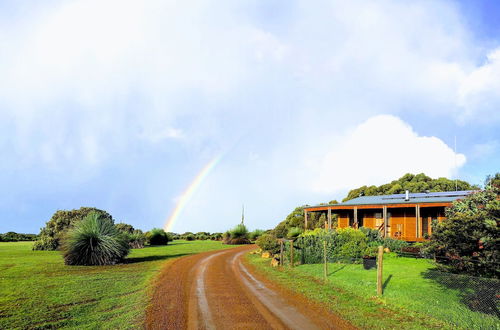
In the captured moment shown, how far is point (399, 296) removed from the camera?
11.0 metres

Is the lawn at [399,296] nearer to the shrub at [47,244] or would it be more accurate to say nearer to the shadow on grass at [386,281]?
the shadow on grass at [386,281]

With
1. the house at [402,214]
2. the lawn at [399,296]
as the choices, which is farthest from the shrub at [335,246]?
the house at [402,214]

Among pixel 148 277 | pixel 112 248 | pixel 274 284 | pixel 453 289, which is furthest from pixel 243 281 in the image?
pixel 112 248

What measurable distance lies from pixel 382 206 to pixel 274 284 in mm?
18888

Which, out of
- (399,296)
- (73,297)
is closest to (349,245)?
(399,296)

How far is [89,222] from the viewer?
21031 mm

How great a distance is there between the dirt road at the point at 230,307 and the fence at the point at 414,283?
2.98 m

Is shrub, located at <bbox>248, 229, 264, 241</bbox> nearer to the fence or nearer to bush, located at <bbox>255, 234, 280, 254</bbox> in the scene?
bush, located at <bbox>255, 234, 280, 254</bbox>

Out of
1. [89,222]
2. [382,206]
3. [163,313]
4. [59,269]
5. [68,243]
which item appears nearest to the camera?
[163,313]

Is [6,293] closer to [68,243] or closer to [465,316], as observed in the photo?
[68,243]

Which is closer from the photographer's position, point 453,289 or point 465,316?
point 465,316

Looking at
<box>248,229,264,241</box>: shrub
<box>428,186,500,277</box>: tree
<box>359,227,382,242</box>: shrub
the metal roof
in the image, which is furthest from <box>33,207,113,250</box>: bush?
<box>428,186,500,277</box>: tree

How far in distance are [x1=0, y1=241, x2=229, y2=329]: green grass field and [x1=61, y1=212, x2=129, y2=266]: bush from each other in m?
1.91

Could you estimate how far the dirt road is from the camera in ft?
25.6
